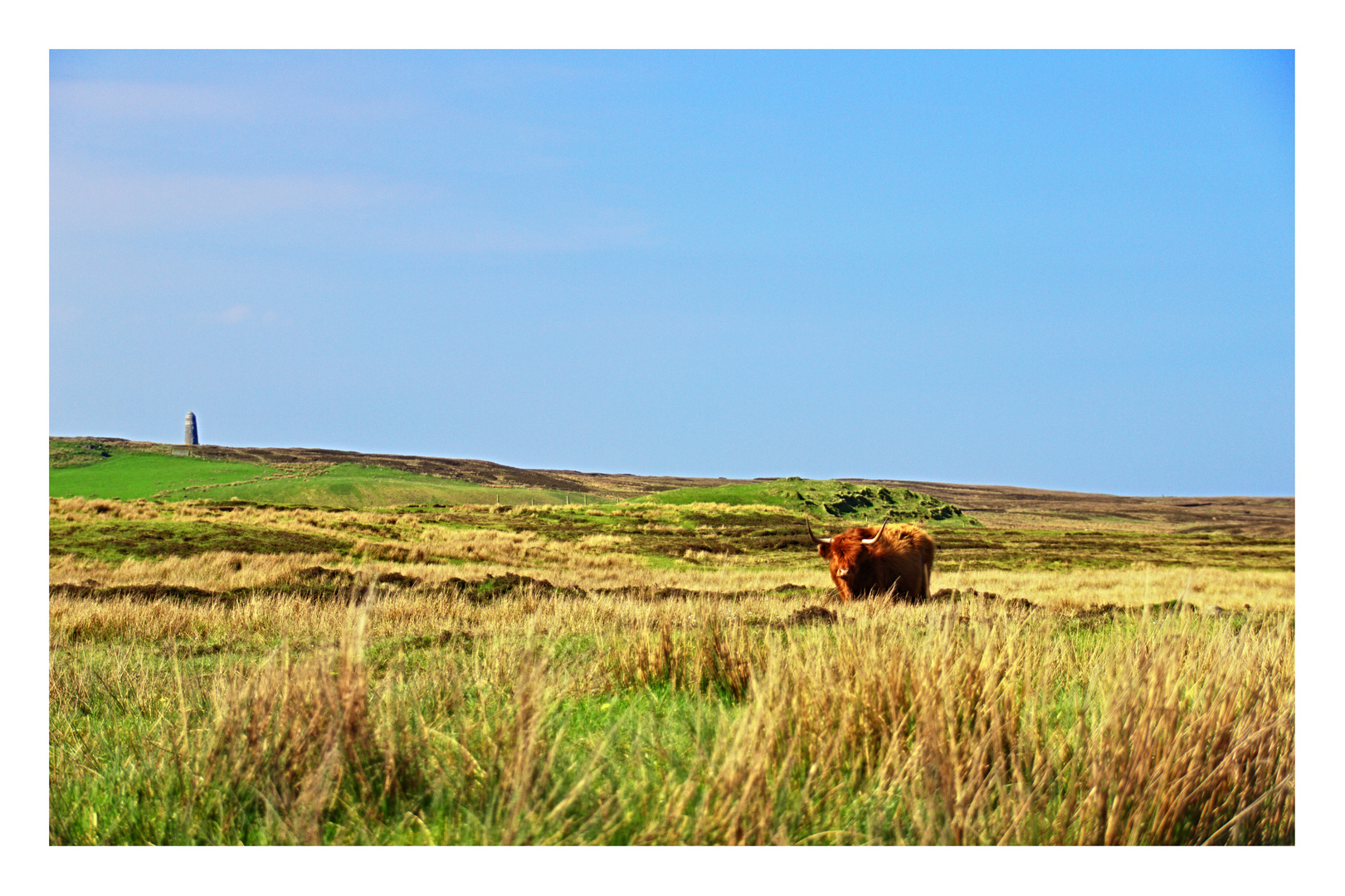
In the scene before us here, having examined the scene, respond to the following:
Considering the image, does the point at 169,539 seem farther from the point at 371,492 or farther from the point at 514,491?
the point at 514,491

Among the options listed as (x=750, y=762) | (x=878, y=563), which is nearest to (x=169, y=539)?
(x=878, y=563)

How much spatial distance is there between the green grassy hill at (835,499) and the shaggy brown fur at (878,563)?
161 ft

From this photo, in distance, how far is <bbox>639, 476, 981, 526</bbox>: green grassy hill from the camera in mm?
69000

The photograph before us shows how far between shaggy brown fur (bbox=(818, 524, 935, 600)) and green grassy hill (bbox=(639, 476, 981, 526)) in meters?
49.0

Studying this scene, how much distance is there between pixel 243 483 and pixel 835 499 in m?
45.8

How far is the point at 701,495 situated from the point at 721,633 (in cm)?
6919

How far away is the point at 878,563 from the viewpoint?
14.8 m

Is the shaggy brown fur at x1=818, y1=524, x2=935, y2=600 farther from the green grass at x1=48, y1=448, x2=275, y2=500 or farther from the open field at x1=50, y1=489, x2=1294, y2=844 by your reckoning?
the green grass at x1=48, y1=448, x2=275, y2=500

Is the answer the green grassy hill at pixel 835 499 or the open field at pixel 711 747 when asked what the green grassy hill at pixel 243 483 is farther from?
the open field at pixel 711 747

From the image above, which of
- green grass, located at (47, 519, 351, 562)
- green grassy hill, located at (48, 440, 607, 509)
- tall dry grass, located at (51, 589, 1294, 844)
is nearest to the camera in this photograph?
tall dry grass, located at (51, 589, 1294, 844)

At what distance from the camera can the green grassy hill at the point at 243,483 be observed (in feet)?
201

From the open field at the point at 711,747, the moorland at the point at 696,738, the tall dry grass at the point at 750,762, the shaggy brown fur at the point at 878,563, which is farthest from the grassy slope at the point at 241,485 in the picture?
the tall dry grass at the point at 750,762

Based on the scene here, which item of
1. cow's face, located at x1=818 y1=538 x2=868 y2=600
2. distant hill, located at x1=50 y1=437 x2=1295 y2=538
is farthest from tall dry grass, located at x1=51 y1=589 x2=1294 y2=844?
distant hill, located at x1=50 y1=437 x2=1295 y2=538
